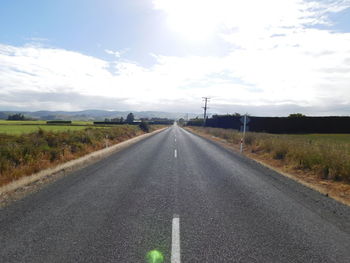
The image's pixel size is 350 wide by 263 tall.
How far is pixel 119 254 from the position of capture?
3209 mm

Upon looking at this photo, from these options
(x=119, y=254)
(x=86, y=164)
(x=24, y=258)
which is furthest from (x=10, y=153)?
(x=119, y=254)

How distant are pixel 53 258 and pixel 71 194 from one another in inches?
120

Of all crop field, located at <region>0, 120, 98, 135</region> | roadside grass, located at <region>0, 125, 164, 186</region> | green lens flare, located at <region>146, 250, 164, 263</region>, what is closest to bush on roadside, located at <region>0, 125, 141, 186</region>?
roadside grass, located at <region>0, 125, 164, 186</region>

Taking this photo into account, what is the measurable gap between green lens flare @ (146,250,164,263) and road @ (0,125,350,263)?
69 mm

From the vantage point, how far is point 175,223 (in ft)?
13.9

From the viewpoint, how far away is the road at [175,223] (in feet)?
10.7

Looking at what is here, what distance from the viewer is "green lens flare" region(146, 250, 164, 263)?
120 inches

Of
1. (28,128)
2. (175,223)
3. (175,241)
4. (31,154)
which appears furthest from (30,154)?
→ (28,128)

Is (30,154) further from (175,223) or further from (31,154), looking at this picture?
(175,223)

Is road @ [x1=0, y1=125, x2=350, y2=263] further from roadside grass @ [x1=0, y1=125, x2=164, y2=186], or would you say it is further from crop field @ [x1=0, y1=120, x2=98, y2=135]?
crop field @ [x1=0, y1=120, x2=98, y2=135]

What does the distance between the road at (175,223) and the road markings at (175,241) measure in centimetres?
2

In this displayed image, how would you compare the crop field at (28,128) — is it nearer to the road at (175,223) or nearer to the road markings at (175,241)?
the road at (175,223)

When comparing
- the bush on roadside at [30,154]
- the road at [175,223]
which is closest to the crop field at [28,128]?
the bush on roadside at [30,154]

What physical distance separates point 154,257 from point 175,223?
1145 millimetres
